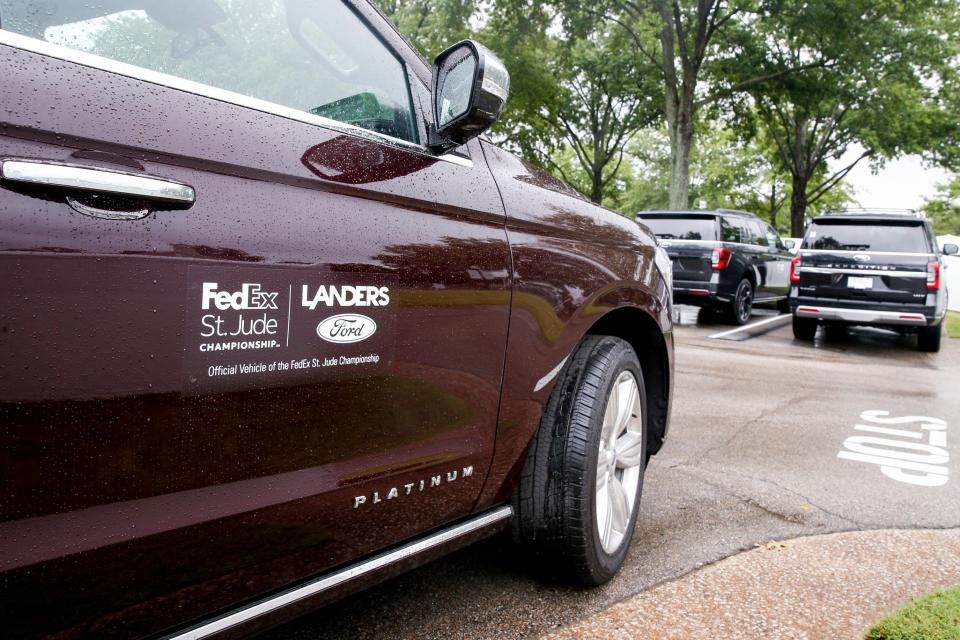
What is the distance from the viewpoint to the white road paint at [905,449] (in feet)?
14.3

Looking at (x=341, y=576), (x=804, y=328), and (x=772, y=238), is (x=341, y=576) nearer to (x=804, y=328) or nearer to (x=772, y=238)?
(x=804, y=328)

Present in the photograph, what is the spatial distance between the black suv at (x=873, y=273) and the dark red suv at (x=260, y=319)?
9110 mm

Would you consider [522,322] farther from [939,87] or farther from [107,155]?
[939,87]

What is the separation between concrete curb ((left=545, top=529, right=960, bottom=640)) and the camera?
2.39 m

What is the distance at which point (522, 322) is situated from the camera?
7.04 ft

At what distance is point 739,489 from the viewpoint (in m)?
3.86

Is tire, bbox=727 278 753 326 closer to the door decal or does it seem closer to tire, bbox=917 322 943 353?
tire, bbox=917 322 943 353

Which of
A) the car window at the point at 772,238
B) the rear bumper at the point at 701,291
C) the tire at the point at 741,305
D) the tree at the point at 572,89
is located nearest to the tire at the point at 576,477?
the rear bumper at the point at 701,291

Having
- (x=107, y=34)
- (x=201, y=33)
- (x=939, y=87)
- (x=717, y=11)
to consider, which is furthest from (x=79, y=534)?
(x=939, y=87)

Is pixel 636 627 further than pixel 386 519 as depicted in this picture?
Yes

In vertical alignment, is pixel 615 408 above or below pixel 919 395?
above

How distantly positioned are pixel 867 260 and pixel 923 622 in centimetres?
879

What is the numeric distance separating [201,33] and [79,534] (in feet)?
3.55

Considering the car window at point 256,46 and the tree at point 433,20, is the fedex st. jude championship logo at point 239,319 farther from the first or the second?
the tree at point 433,20
